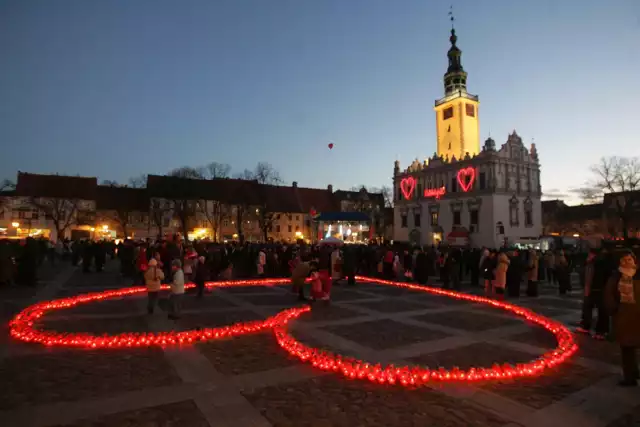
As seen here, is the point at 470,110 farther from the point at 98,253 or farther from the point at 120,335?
the point at 120,335

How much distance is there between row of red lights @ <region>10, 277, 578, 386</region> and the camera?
618 centimetres

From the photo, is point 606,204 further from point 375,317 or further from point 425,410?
point 425,410

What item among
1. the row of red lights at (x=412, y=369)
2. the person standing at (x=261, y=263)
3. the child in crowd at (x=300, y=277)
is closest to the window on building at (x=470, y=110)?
the person standing at (x=261, y=263)

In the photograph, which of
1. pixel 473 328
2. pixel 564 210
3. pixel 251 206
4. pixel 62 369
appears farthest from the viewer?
pixel 564 210

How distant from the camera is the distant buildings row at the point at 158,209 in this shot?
57781 millimetres

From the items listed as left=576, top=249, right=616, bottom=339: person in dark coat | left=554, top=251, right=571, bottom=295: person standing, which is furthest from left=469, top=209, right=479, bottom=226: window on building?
left=576, top=249, right=616, bottom=339: person in dark coat

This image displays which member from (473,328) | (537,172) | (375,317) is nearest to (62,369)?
(375,317)

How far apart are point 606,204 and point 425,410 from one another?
83.1 meters

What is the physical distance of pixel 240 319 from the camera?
10305 millimetres

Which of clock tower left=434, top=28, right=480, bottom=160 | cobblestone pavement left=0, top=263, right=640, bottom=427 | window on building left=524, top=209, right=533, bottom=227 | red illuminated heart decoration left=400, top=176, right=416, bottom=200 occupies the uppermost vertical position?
clock tower left=434, top=28, right=480, bottom=160

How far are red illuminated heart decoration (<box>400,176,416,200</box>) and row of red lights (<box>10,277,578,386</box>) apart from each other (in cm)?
4999

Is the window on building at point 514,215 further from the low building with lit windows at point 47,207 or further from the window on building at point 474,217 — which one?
the low building with lit windows at point 47,207

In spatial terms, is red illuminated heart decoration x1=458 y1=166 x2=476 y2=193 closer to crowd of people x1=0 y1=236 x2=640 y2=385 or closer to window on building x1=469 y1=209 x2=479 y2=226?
window on building x1=469 y1=209 x2=479 y2=226

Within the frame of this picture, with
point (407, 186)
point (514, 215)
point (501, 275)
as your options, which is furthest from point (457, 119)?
point (501, 275)
